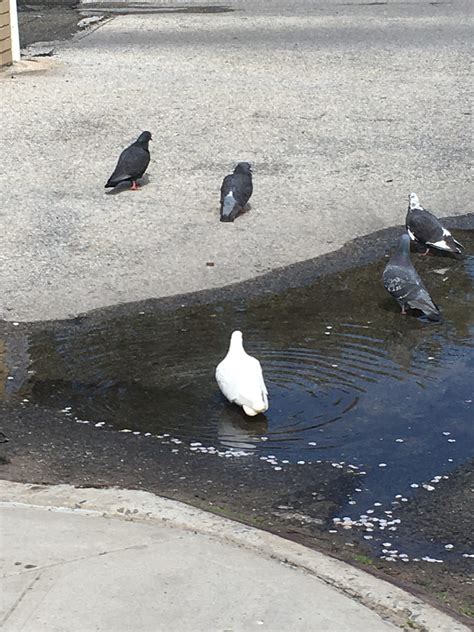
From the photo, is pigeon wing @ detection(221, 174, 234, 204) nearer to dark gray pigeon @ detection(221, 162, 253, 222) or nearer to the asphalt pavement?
dark gray pigeon @ detection(221, 162, 253, 222)

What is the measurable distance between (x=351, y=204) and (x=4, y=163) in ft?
12.5

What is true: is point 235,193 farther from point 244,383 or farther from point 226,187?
point 244,383

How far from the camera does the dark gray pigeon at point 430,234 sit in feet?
31.9

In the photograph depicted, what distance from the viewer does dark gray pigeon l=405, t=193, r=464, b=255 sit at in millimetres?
9719

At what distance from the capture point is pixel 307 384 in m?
7.21

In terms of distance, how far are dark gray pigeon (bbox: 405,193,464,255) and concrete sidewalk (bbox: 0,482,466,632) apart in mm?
5077

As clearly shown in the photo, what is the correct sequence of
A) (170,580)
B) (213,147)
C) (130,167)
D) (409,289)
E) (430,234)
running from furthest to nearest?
(213,147)
(130,167)
(430,234)
(409,289)
(170,580)

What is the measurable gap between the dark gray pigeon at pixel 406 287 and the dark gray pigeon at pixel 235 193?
213 centimetres

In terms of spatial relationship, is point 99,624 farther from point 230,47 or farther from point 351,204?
point 230,47

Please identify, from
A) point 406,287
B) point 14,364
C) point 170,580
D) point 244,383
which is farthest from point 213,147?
point 170,580

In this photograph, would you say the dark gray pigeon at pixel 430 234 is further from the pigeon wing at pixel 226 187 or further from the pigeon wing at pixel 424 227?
the pigeon wing at pixel 226 187

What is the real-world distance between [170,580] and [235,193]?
6.38 meters

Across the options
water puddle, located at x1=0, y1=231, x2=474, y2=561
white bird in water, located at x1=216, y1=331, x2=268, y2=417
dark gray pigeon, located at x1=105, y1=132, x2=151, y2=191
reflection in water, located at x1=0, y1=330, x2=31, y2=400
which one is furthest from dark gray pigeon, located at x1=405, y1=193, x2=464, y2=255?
reflection in water, located at x1=0, y1=330, x2=31, y2=400

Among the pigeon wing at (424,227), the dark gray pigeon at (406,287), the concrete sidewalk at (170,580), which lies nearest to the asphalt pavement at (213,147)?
the pigeon wing at (424,227)
